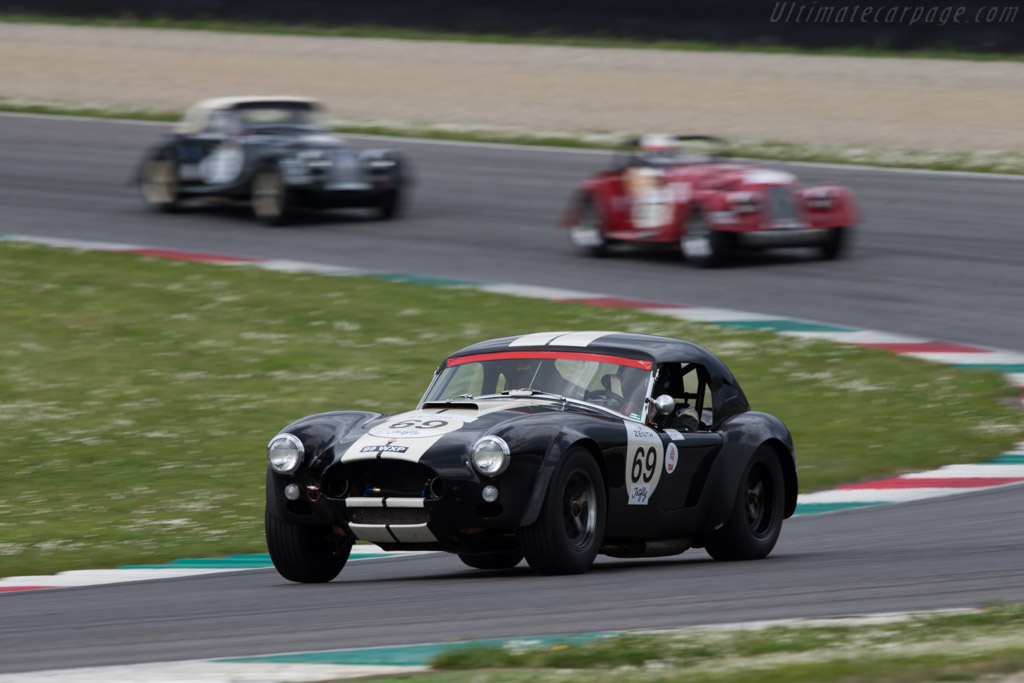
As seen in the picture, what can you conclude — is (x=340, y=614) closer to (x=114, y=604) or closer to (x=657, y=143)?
(x=114, y=604)

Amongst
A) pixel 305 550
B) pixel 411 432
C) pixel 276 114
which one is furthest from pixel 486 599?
pixel 276 114

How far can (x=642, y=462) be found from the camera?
7.73m

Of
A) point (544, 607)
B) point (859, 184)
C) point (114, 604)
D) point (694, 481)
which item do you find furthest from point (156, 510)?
point (859, 184)

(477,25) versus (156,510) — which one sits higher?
(477,25)

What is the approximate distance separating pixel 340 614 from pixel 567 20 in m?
27.6

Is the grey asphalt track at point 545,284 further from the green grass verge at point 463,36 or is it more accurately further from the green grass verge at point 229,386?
the green grass verge at point 463,36

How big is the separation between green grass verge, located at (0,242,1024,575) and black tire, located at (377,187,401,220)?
140 inches

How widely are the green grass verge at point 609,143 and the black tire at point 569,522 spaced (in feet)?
57.2

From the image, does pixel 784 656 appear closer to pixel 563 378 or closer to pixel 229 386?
pixel 563 378

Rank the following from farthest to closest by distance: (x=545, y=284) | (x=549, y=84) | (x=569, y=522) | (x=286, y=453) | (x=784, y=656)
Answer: (x=549, y=84)
(x=545, y=284)
(x=286, y=453)
(x=569, y=522)
(x=784, y=656)

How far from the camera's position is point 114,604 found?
727cm

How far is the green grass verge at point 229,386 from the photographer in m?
9.99

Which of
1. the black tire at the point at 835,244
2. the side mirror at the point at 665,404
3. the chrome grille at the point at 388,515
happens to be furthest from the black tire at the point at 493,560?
the black tire at the point at 835,244

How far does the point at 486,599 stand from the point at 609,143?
21.7 m
